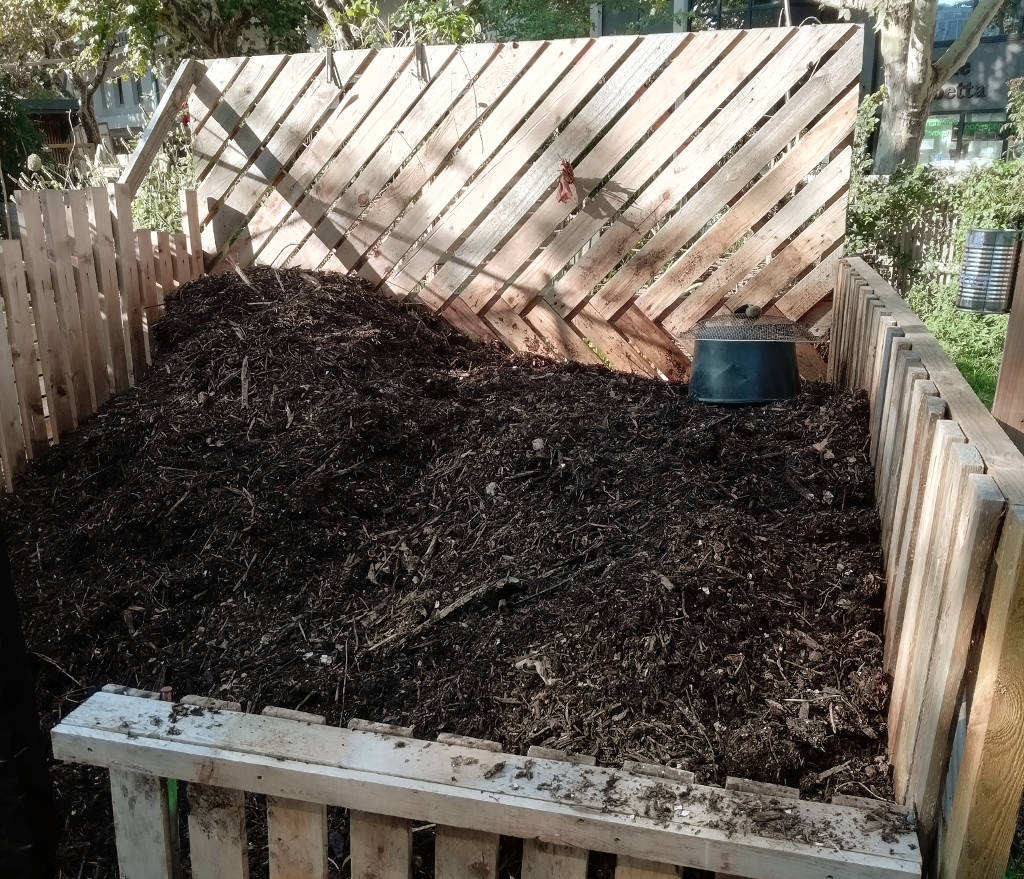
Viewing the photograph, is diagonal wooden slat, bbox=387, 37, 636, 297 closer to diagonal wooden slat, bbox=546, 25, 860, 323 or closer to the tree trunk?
diagonal wooden slat, bbox=546, 25, 860, 323

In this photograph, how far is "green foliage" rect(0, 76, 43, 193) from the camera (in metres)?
16.2

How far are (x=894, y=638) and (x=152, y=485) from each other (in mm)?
2636

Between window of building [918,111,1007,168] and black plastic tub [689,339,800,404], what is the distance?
1568cm

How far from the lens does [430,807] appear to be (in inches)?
57.8

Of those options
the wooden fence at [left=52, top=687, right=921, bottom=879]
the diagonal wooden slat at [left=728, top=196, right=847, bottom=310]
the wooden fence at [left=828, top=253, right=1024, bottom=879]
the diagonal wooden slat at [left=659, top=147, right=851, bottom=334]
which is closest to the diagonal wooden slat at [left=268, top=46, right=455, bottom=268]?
the diagonal wooden slat at [left=659, top=147, right=851, bottom=334]

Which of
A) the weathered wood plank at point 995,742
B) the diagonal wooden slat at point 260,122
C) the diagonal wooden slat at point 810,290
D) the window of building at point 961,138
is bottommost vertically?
the weathered wood plank at point 995,742

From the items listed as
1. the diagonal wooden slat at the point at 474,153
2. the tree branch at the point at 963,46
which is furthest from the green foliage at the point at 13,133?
the tree branch at the point at 963,46

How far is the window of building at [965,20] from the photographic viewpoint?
16453 mm

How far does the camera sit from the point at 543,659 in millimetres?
2168

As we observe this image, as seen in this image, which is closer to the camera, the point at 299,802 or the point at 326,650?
the point at 299,802

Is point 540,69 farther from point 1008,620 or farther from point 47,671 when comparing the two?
point 1008,620

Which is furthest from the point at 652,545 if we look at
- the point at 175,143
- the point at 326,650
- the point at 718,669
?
the point at 175,143

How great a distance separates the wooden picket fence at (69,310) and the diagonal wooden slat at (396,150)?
0.90 meters

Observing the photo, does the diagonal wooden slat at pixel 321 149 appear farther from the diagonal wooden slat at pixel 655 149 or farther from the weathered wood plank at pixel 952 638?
the weathered wood plank at pixel 952 638
